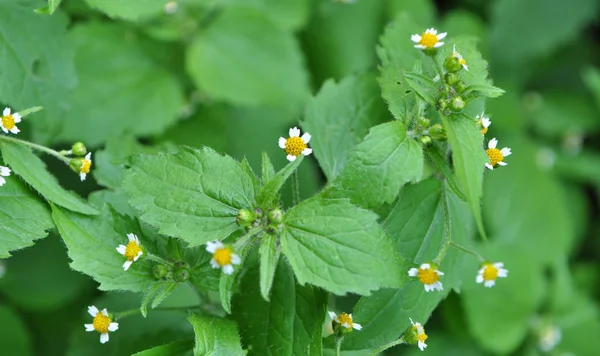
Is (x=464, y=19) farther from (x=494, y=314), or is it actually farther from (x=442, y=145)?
(x=442, y=145)

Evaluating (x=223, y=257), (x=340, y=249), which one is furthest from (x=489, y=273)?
(x=223, y=257)

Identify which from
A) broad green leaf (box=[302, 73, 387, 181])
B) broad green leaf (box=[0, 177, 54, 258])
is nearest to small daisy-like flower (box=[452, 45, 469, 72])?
broad green leaf (box=[302, 73, 387, 181])

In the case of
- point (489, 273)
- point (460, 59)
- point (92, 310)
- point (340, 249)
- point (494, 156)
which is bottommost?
point (489, 273)

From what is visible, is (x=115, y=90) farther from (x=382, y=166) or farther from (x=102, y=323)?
(x=382, y=166)

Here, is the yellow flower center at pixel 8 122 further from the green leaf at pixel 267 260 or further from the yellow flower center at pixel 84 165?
the green leaf at pixel 267 260

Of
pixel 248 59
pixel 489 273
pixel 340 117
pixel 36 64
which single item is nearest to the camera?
pixel 489 273

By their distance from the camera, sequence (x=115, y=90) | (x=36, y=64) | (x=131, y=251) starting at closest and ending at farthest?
(x=131, y=251), (x=36, y=64), (x=115, y=90)
